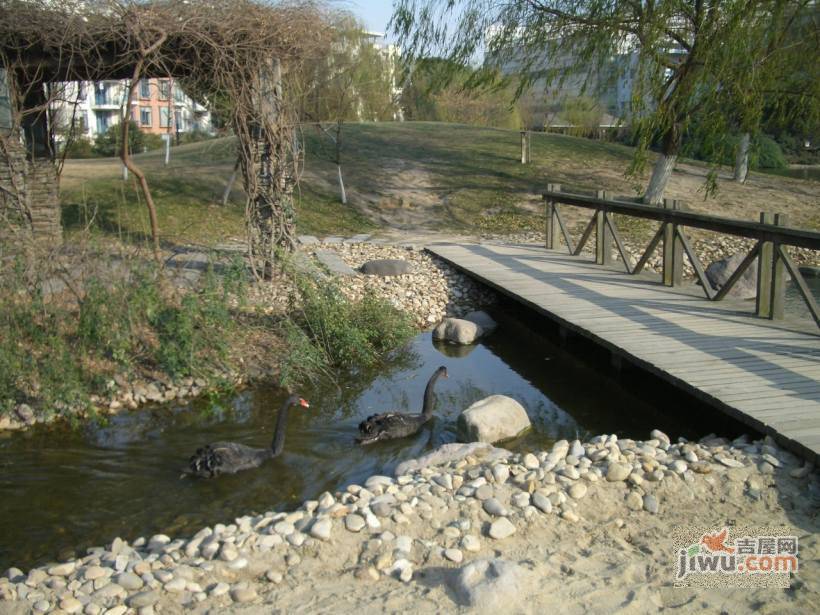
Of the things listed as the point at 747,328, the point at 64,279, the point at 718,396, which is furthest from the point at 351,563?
the point at 747,328

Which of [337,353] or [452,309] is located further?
[452,309]

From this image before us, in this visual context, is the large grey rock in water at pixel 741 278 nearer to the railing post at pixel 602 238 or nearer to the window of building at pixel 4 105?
the railing post at pixel 602 238

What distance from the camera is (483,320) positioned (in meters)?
11.6

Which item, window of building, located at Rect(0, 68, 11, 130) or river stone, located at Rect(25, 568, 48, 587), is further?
window of building, located at Rect(0, 68, 11, 130)

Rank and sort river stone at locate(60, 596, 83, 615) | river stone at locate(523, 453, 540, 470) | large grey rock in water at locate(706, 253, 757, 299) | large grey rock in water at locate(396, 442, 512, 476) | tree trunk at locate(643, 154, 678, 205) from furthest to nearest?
tree trunk at locate(643, 154, 678, 205) → large grey rock in water at locate(706, 253, 757, 299) → large grey rock in water at locate(396, 442, 512, 476) → river stone at locate(523, 453, 540, 470) → river stone at locate(60, 596, 83, 615)

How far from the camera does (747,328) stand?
28.1 ft

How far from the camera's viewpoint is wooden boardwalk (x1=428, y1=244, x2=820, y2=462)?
20.4 ft

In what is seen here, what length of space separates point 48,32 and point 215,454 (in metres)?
6.05

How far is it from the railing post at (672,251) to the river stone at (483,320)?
2.42 m

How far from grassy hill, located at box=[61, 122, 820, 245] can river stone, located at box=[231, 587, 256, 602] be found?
34.7 ft

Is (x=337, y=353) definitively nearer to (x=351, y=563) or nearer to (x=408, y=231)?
(x=351, y=563)

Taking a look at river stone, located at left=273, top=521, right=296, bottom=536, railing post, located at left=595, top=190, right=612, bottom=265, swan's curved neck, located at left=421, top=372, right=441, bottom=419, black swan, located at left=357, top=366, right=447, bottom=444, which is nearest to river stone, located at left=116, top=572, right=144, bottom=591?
river stone, located at left=273, top=521, right=296, bottom=536

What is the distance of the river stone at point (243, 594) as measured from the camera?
4.31m

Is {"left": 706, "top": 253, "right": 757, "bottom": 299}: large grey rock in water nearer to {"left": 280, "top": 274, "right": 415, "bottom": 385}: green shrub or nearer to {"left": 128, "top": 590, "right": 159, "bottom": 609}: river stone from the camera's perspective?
{"left": 280, "top": 274, "right": 415, "bottom": 385}: green shrub
